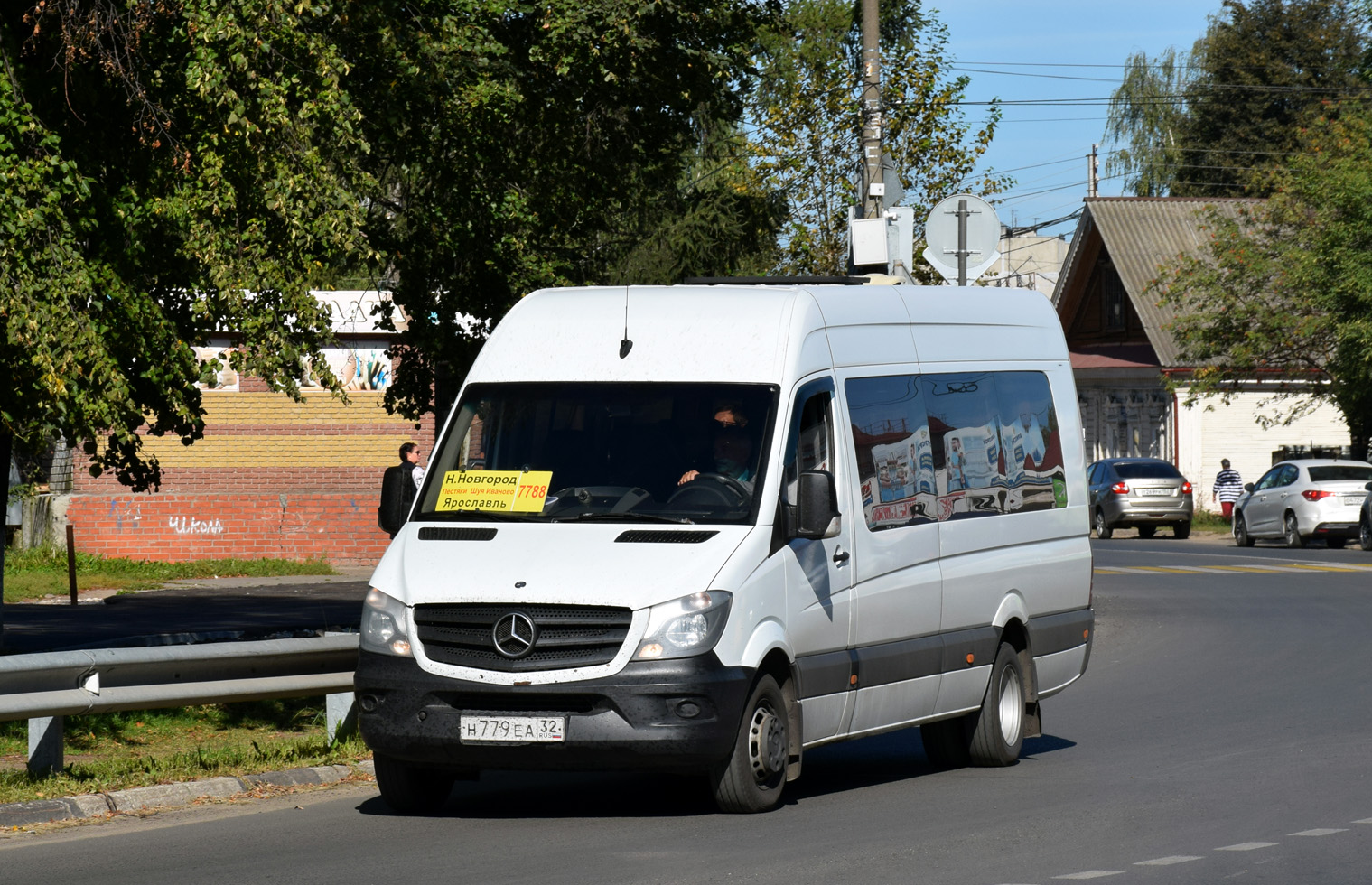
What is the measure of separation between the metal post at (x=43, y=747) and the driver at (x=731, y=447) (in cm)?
327

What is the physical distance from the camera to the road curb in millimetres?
9125

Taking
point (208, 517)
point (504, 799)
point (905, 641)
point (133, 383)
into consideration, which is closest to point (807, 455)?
point (905, 641)

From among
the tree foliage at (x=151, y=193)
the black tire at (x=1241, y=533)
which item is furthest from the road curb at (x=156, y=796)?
the black tire at (x=1241, y=533)

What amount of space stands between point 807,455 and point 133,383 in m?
5.16

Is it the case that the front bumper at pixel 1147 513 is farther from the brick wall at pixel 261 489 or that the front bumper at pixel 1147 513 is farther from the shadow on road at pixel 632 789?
the shadow on road at pixel 632 789

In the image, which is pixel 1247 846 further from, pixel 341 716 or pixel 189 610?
pixel 189 610

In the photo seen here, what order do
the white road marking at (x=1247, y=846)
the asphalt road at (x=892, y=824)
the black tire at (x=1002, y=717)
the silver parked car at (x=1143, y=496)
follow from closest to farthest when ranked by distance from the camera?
the asphalt road at (x=892, y=824) → the white road marking at (x=1247, y=846) → the black tire at (x=1002, y=717) → the silver parked car at (x=1143, y=496)

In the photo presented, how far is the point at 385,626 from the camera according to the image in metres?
9.05

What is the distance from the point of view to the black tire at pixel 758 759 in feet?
29.6

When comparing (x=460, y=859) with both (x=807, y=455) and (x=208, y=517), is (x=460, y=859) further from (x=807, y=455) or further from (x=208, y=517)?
(x=208, y=517)

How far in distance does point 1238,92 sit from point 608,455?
68.1 m

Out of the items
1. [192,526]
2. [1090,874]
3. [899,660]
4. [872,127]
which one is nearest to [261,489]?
[192,526]

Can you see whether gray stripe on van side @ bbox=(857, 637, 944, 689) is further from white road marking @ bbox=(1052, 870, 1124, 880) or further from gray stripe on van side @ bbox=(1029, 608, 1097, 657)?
white road marking @ bbox=(1052, 870, 1124, 880)

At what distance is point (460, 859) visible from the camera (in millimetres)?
8156
